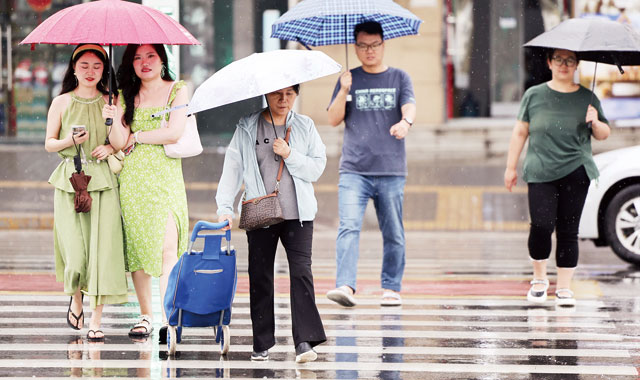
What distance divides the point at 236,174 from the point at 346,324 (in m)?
1.80

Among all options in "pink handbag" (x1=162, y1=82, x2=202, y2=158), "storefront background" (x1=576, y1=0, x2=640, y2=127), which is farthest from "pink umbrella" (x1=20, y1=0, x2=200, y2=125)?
"storefront background" (x1=576, y1=0, x2=640, y2=127)

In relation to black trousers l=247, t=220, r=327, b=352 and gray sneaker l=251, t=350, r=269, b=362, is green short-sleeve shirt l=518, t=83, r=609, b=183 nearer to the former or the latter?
black trousers l=247, t=220, r=327, b=352

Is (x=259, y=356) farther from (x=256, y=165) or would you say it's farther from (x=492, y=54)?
(x=492, y=54)

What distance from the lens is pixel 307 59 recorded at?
6.53m

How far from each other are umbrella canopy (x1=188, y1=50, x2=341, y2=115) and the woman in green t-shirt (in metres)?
2.75

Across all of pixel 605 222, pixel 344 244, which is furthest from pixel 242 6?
pixel 344 244

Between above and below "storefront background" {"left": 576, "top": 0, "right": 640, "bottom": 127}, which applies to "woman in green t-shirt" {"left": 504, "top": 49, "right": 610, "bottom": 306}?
below

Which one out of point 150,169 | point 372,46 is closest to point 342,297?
point 372,46

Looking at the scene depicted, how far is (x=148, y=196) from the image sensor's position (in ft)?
24.2

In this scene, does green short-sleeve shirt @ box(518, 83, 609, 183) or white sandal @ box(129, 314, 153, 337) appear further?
green short-sleeve shirt @ box(518, 83, 609, 183)

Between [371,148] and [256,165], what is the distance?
2269 millimetres

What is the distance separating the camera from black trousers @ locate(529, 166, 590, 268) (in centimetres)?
884

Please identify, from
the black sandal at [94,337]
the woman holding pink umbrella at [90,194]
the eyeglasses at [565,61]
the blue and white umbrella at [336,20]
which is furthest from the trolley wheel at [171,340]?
the eyeglasses at [565,61]

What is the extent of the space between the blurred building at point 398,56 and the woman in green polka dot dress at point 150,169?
13.3 meters
